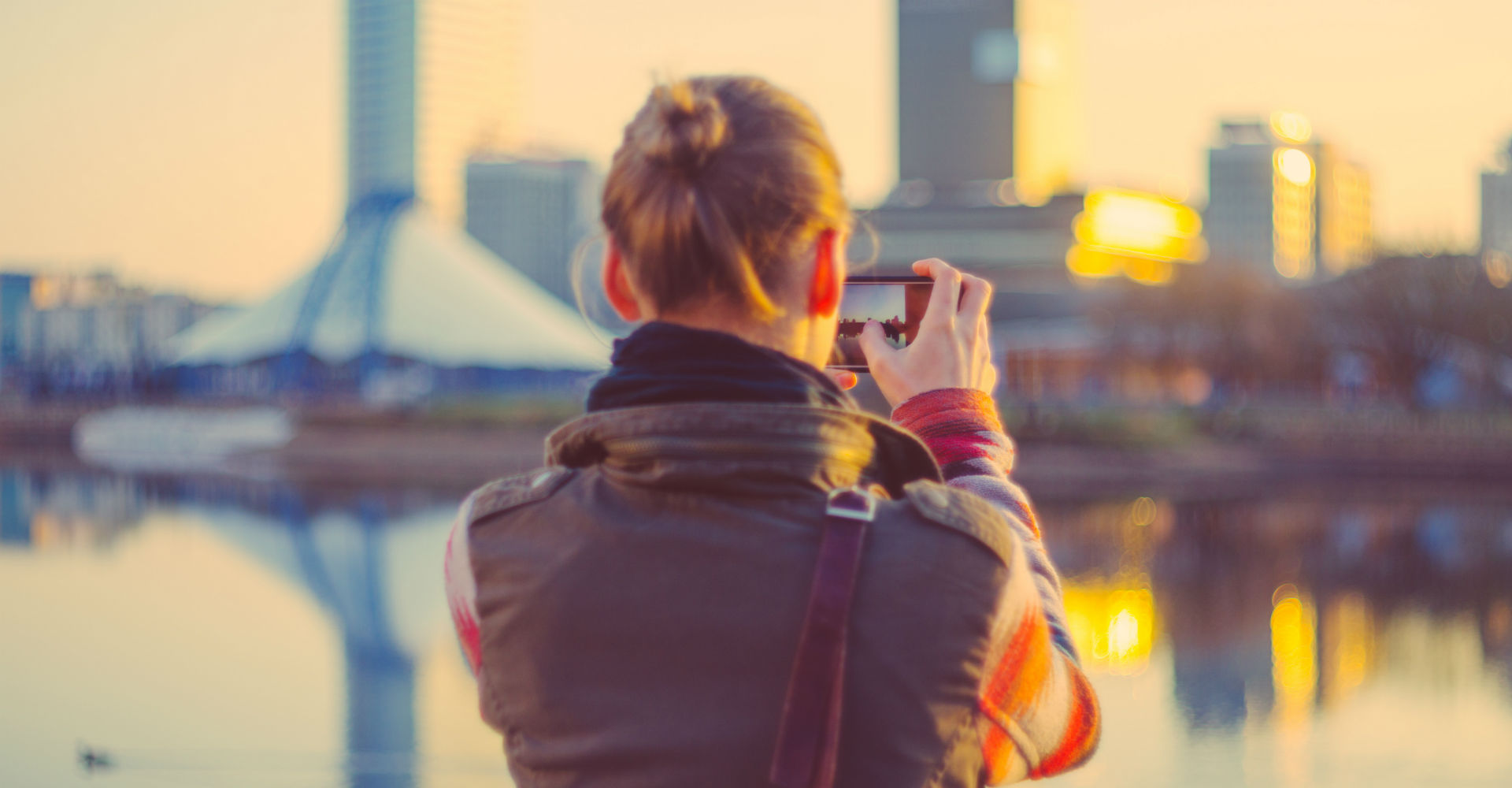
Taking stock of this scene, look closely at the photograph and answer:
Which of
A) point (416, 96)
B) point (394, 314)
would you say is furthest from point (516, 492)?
point (416, 96)

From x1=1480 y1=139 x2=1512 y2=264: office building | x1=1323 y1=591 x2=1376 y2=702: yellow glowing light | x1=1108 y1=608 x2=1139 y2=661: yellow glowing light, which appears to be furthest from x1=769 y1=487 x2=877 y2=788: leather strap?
x1=1480 y1=139 x2=1512 y2=264: office building

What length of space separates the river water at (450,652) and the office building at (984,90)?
100 metres

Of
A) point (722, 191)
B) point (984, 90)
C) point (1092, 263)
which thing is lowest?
point (722, 191)

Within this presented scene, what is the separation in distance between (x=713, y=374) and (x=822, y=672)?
25 cm

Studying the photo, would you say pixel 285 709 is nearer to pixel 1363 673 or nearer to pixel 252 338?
pixel 1363 673

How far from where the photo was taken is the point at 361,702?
24.7 feet

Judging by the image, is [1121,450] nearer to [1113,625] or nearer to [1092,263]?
[1113,625]

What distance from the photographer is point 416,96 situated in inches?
6176

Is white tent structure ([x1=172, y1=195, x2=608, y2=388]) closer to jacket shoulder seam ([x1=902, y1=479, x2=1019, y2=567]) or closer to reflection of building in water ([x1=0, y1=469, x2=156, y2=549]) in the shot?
reflection of building in water ([x1=0, y1=469, x2=156, y2=549])

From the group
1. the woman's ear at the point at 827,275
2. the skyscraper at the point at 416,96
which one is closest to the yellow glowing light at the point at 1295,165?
the skyscraper at the point at 416,96

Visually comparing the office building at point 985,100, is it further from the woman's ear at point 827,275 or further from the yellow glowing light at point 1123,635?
the woman's ear at point 827,275

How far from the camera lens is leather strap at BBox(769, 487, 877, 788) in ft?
3.53

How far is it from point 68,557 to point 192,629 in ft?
15.4

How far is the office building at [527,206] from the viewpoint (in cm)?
15388
